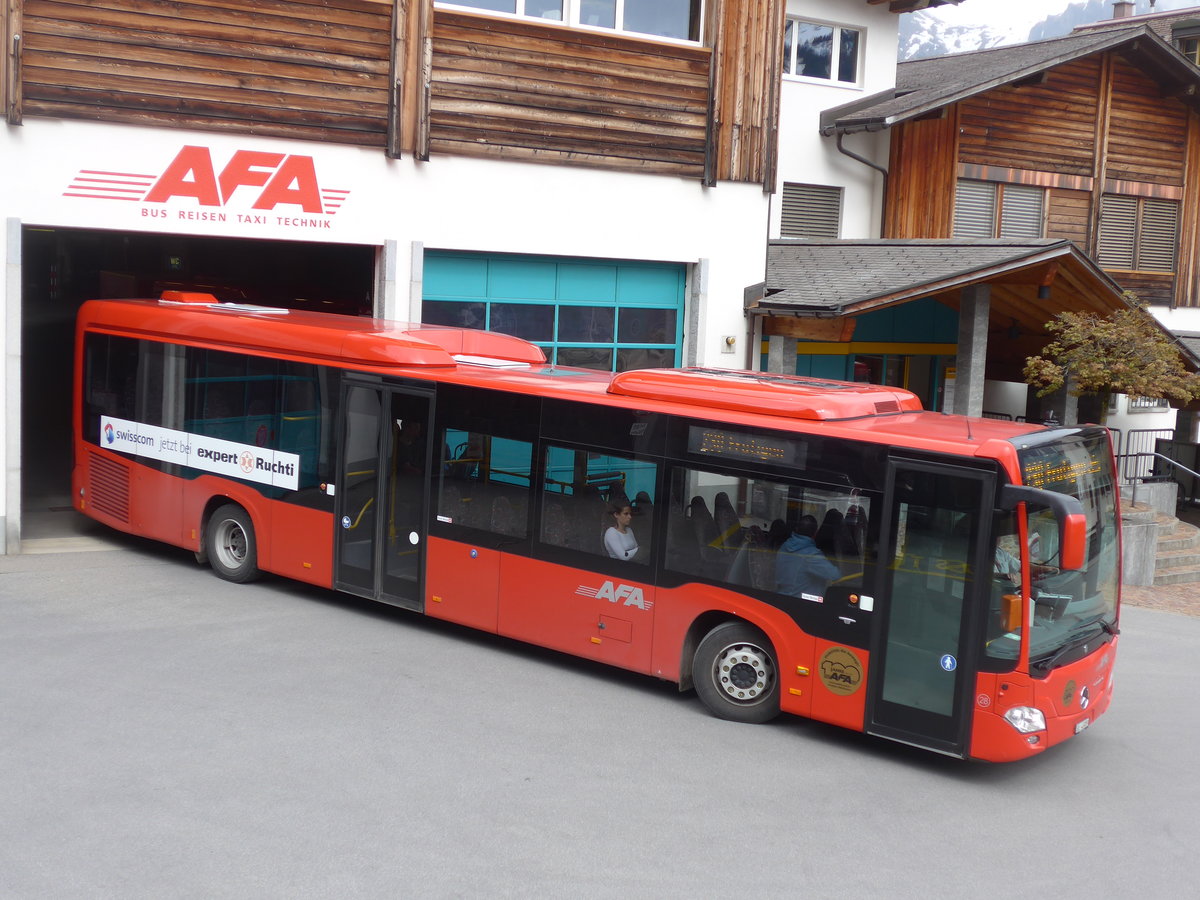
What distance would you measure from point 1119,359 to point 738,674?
10.5 metres

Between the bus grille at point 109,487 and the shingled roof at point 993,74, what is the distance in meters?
13.7

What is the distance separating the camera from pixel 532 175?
1688 centimetres

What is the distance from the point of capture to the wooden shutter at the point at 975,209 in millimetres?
23500

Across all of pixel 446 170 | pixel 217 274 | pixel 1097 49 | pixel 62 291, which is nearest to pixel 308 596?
pixel 446 170

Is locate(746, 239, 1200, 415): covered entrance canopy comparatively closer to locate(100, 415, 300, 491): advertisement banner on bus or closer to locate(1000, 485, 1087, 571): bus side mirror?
locate(100, 415, 300, 491): advertisement banner on bus

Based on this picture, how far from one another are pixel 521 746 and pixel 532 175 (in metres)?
9.89

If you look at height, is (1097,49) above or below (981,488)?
above

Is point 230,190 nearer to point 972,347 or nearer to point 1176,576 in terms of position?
point 972,347

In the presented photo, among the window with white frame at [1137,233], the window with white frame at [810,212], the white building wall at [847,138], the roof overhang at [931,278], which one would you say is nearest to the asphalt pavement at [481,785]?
the roof overhang at [931,278]

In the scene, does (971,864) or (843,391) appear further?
(843,391)

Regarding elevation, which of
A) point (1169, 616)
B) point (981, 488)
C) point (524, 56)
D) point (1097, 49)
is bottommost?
point (1169, 616)

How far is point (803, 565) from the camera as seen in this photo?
363 inches

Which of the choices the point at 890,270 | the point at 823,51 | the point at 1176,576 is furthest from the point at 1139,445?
the point at 890,270

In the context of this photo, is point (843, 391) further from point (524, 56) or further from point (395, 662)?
point (524, 56)
